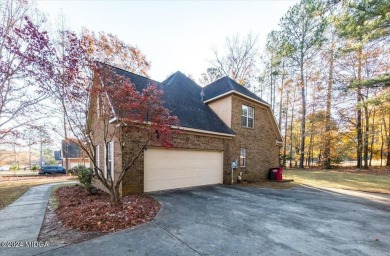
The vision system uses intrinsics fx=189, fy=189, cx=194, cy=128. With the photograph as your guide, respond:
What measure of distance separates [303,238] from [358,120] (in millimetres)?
24019

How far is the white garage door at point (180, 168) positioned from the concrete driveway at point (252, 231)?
1349 mm

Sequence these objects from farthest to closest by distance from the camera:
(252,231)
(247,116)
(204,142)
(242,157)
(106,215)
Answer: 1. (247,116)
2. (242,157)
3. (204,142)
4. (106,215)
5. (252,231)

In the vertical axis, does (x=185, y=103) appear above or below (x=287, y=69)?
below

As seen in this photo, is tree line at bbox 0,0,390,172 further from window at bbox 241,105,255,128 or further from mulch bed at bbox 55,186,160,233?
window at bbox 241,105,255,128

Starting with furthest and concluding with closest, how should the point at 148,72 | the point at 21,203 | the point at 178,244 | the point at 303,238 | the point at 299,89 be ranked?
1. the point at 299,89
2. the point at 148,72
3. the point at 21,203
4. the point at 303,238
5. the point at 178,244

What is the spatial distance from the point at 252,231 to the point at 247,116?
9499 mm

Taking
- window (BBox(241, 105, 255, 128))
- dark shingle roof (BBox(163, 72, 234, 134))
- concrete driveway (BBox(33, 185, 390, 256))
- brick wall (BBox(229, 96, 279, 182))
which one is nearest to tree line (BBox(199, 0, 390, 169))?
brick wall (BBox(229, 96, 279, 182))

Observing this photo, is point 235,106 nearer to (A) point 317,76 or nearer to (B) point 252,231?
(B) point 252,231

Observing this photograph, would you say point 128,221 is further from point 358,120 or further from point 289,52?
point 358,120

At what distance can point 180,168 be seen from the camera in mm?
9422

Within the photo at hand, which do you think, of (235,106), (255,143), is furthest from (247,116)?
(255,143)

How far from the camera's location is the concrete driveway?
3650mm

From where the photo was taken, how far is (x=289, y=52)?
2222cm

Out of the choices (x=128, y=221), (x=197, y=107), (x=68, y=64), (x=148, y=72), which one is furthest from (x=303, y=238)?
(x=148, y=72)
